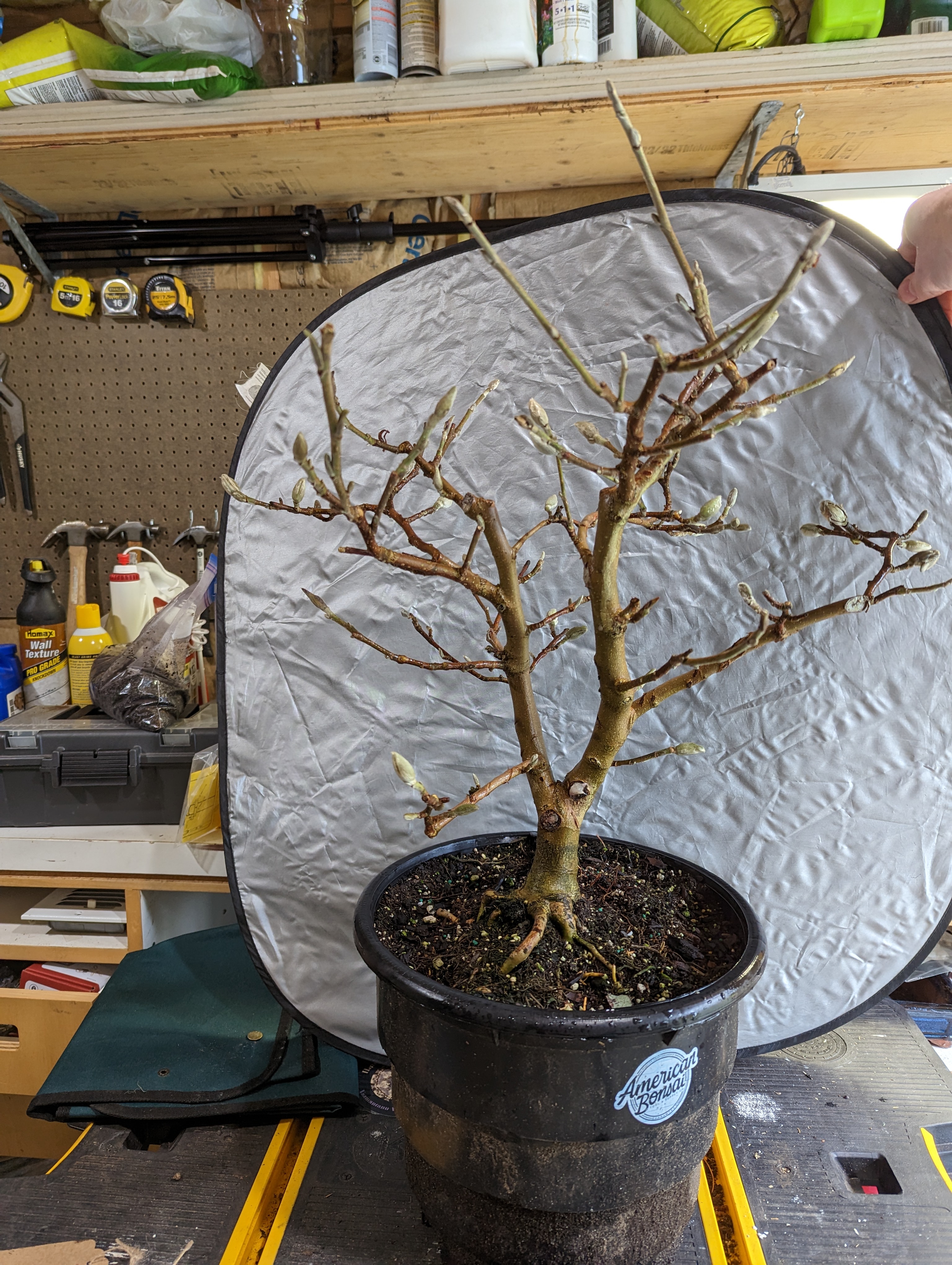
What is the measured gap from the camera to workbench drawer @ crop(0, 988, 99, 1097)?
113 centimetres

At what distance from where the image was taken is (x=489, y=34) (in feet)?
3.17

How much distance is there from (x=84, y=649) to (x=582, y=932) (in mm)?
1019

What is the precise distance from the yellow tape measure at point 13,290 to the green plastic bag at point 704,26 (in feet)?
3.66

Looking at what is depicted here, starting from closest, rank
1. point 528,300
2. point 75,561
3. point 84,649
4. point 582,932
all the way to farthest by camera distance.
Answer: point 528,300 → point 582,932 → point 84,649 → point 75,561

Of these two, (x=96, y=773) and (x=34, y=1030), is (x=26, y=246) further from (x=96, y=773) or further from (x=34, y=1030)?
(x=34, y=1030)

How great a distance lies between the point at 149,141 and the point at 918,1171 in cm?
156

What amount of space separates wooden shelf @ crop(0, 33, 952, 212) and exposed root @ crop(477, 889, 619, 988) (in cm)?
97

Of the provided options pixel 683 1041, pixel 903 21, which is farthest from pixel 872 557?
pixel 903 21

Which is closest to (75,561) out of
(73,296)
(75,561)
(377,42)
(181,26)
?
(75,561)

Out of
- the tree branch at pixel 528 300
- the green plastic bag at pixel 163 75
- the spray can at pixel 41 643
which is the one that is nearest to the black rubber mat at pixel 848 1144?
the tree branch at pixel 528 300

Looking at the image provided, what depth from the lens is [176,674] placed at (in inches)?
46.3

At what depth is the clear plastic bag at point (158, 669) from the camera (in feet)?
3.76

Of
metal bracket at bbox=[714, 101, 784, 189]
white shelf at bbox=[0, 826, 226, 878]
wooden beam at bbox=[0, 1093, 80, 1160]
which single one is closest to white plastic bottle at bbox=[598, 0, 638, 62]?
metal bracket at bbox=[714, 101, 784, 189]

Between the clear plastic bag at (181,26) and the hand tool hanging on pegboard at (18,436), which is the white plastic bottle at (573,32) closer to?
the clear plastic bag at (181,26)
